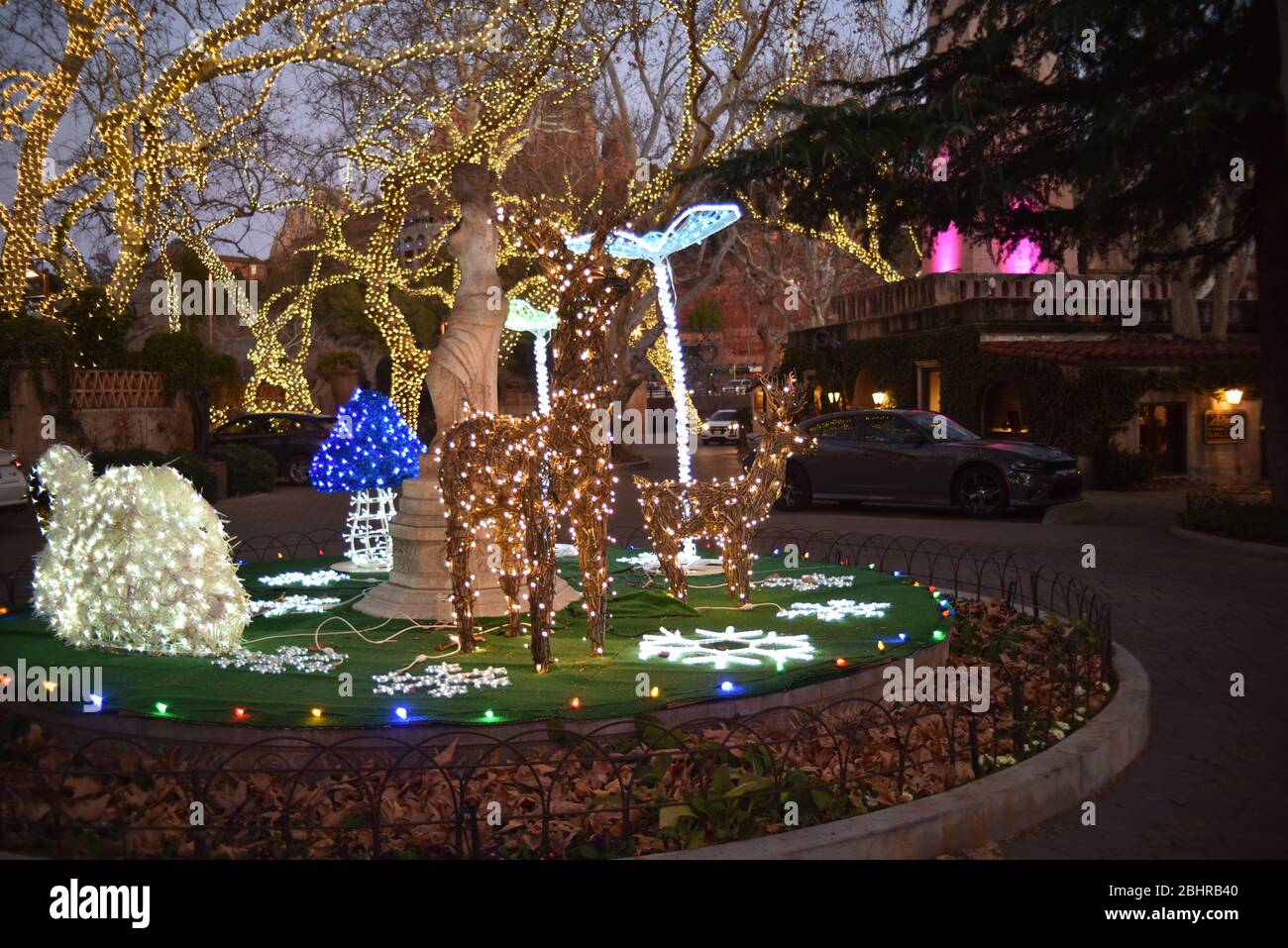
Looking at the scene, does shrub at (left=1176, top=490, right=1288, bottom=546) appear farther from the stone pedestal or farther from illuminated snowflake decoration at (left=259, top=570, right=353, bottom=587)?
illuminated snowflake decoration at (left=259, top=570, right=353, bottom=587)

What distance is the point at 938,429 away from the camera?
18.3 metres

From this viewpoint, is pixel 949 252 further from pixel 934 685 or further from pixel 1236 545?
A: pixel 934 685

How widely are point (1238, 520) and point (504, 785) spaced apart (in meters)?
11.7

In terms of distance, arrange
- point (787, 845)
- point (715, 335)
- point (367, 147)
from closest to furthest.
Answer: point (787, 845), point (367, 147), point (715, 335)

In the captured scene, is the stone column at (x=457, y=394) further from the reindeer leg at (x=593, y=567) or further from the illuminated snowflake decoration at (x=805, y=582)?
the illuminated snowflake decoration at (x=805, y=582)

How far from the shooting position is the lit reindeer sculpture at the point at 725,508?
8.84m

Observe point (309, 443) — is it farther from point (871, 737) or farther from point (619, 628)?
point (871, 737)

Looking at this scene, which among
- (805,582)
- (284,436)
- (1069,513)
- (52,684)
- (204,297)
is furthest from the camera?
(204,297)

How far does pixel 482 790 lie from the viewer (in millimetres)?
5223

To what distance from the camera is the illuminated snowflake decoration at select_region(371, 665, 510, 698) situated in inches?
246

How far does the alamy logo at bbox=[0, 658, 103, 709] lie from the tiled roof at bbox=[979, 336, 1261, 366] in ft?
61.6

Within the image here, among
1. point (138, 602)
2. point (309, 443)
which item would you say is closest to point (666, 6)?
point (309, 443)
